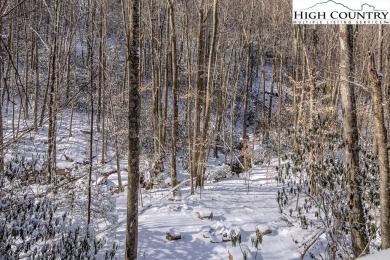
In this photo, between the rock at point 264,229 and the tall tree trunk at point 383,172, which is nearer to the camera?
the tall tree trunk at point 383,172

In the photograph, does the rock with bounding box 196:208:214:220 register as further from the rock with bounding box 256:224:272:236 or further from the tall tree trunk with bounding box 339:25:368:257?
the tall tree trunk with bounding box 339:25:368:257

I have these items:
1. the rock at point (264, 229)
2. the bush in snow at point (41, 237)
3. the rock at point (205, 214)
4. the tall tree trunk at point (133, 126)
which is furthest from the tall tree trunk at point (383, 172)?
the rock at point (205, 214)

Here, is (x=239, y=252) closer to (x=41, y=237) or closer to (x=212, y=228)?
(x=212, y=228)

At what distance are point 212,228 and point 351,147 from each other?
3.71 metres

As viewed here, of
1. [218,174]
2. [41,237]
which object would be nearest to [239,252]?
[41,237]

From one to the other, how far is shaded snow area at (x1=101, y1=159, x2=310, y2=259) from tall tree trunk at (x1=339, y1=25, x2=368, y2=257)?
184 cm

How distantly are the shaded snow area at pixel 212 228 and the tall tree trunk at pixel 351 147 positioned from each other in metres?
1.84

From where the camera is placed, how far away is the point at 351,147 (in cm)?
533

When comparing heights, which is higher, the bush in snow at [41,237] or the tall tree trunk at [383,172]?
the tall tree trunk at [383,172]

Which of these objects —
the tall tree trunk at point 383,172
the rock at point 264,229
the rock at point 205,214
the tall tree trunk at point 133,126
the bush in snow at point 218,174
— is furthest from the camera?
the bush in snow at point 218,174

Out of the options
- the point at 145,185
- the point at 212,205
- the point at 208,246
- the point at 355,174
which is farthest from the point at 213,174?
the point at 355,174

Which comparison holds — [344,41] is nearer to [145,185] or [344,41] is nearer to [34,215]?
[34,215]

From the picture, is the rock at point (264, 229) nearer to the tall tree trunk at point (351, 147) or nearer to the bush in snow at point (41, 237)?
the tall tree trunk at point (351, 147)

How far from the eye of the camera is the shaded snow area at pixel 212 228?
6.84 meters
